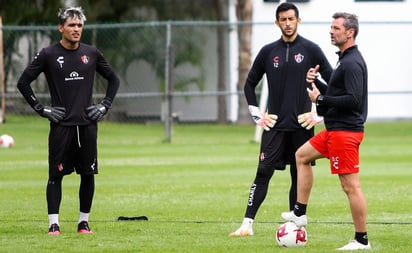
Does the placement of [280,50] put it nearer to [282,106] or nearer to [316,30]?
[282,106]

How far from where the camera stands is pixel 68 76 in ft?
39.6

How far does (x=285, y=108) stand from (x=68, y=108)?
7.26ft

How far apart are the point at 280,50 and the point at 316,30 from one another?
996 inches

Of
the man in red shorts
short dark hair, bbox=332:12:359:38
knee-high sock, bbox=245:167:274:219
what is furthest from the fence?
short dark hair, bbox=332:12:359:38

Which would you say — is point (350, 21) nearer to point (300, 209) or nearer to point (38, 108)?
point (300, 209)

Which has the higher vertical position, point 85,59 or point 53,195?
point 85,59

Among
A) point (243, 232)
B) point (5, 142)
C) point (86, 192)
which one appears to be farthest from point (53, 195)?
point (5, 142)

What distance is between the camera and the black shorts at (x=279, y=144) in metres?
12.0

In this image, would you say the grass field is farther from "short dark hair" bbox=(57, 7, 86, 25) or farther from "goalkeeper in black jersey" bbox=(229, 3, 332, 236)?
"short dark hair" bbox=(57, 7, 86, 25)

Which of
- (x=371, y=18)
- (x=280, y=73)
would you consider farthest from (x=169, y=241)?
(x=371, y=18)

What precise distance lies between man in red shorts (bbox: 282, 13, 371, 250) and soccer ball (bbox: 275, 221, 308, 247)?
1.62 ft

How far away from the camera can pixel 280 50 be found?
39.5 ft

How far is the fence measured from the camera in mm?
29422

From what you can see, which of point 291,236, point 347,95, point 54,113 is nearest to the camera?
point 347,95
